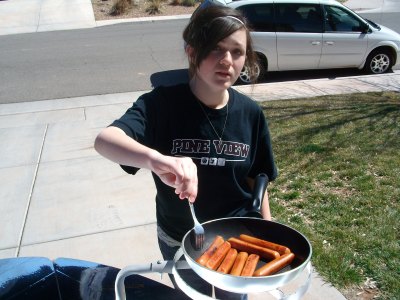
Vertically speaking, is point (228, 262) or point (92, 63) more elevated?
point (228, 262)

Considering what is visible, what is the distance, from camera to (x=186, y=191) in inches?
50.4

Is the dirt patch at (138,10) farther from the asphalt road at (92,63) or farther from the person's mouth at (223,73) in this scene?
the person's mouth at (223,73)

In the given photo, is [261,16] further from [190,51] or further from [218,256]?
[218,256]

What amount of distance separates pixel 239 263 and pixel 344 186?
3496mm

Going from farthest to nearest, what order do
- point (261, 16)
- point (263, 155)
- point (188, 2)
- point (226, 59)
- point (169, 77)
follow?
point (188, 2), point (169, 77), point (261, 16), point (263, 155), point (226, 59)

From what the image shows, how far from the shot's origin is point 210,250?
1426 mm

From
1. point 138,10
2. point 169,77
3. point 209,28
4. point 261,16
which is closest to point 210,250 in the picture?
point 209,28

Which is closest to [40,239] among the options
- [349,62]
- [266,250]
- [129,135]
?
[129,135]

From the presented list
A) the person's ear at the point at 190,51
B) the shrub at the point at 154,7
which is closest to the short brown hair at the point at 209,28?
the person's ear at the point at 190,51

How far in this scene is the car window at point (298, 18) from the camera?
9109mm

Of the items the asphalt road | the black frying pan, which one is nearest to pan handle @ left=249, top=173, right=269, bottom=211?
the black frying pan

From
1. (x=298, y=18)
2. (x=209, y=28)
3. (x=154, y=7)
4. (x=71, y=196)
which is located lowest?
(x=71, y=196)

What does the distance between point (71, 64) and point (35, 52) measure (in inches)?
97.1

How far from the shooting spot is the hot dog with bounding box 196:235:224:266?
4.41 feet
